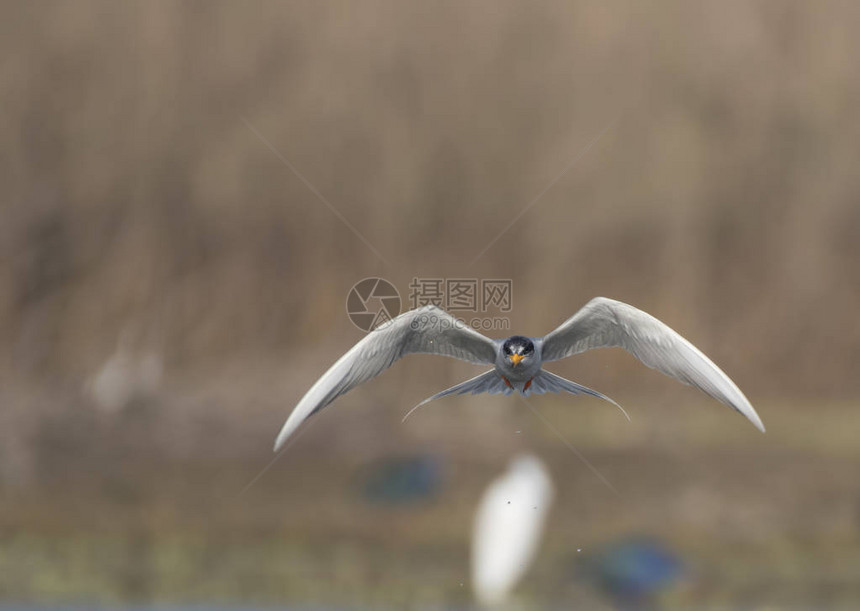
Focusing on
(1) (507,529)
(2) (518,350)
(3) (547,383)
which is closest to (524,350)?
(2) (518,350)

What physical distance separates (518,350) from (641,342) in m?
0.40

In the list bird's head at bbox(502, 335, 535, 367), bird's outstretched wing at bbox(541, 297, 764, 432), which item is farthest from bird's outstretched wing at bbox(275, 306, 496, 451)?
bird's outstretched wing at bbox(541, 297, 764, 432)

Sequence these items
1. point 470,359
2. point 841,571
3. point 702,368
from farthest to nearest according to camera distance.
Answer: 1. point 841,571
2. point 470,359
3. point 702,368

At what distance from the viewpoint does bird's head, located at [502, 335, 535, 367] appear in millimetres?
2201

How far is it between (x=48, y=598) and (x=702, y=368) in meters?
5.36

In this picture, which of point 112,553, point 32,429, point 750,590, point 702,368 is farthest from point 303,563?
point 702,368

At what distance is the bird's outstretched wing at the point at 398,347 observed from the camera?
2209 millimetres

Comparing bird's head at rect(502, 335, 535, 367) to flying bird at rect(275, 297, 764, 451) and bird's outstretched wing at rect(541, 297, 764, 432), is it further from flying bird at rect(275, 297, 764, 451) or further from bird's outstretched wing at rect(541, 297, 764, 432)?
bird's outstretched wing at rect(541, 297, 764, 432)

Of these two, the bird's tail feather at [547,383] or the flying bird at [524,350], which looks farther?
the bird's tail feather at [547,383]

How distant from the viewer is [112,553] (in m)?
6.06

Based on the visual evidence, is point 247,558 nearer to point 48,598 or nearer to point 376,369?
point 48,598

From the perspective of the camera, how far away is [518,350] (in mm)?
2207

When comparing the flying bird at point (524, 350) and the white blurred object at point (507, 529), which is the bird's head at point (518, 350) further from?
the white blurred object at point (507, 529)

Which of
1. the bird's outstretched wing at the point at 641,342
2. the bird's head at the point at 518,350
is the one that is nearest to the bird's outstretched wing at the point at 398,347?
the bird's head at the point at 518,350
